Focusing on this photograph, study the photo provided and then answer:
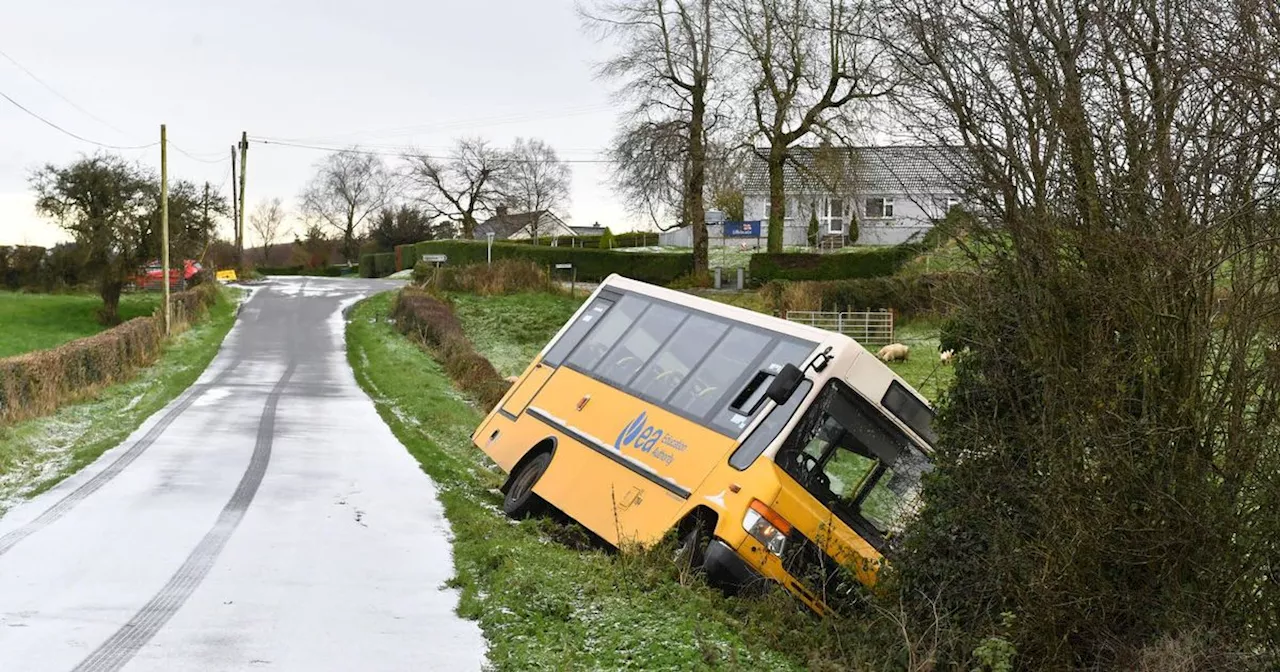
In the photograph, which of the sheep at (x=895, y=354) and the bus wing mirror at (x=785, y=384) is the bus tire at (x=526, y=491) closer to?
the bus wing mirror at (x=785, y=384)

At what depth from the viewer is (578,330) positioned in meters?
16.1

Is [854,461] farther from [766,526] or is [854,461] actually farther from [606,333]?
[606,333]

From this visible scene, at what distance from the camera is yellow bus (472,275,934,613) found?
34.3ft

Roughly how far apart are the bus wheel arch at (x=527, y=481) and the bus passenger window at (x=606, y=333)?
113 centimetres

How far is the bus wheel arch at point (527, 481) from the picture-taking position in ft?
46.1

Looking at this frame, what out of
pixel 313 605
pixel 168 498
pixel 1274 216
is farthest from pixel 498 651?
pixel 168 498

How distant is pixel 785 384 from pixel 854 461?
93 cm

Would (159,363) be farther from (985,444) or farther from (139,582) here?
(985,444)

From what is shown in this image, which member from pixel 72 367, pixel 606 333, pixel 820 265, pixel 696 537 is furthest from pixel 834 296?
pixel 696 537

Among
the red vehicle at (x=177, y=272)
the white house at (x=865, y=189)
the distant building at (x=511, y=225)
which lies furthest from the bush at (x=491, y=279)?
the distant building at (x=511, y=225)

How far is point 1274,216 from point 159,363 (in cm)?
3167

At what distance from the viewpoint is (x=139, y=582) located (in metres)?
9.89

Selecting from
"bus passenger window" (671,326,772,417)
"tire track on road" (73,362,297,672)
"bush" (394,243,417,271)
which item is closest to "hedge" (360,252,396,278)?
"bush" (394,243,417,271)

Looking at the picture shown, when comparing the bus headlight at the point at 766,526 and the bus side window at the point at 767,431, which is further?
the bus side window at the point at 767,431
